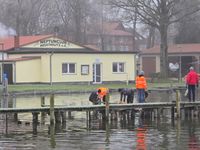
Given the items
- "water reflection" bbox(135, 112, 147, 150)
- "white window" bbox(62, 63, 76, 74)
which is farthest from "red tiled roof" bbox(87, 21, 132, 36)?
"water reflection" bbox(135, 112, 147, 150)

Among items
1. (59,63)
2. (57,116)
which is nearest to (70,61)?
(59,63)

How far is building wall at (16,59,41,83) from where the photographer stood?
192ft

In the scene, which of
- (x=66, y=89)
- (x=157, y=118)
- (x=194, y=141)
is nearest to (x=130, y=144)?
(x=194, y=141)

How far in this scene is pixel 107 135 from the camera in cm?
2320

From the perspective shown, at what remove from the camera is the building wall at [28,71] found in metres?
58.4

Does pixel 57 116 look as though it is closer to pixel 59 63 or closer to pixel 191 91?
pixel 191 91

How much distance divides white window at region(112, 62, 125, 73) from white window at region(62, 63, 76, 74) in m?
4.85

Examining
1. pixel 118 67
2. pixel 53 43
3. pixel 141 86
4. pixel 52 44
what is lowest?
pixel 141 86

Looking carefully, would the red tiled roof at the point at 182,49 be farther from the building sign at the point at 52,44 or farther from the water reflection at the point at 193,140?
the water reflection at the point at 193,140

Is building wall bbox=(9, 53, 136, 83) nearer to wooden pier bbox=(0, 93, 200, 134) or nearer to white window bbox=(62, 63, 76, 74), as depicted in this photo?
white window bbox=(62, 63, 76, 74)

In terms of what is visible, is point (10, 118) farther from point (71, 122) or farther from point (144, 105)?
point (144, 105)

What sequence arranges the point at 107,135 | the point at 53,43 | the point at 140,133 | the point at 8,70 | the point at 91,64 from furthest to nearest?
the point at 53,43 < the point at 91,64 < the point at 8,70 < the point at 140,133 < the point at 107,135

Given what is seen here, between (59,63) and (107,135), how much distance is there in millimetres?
37685

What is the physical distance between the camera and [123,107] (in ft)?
92.1
